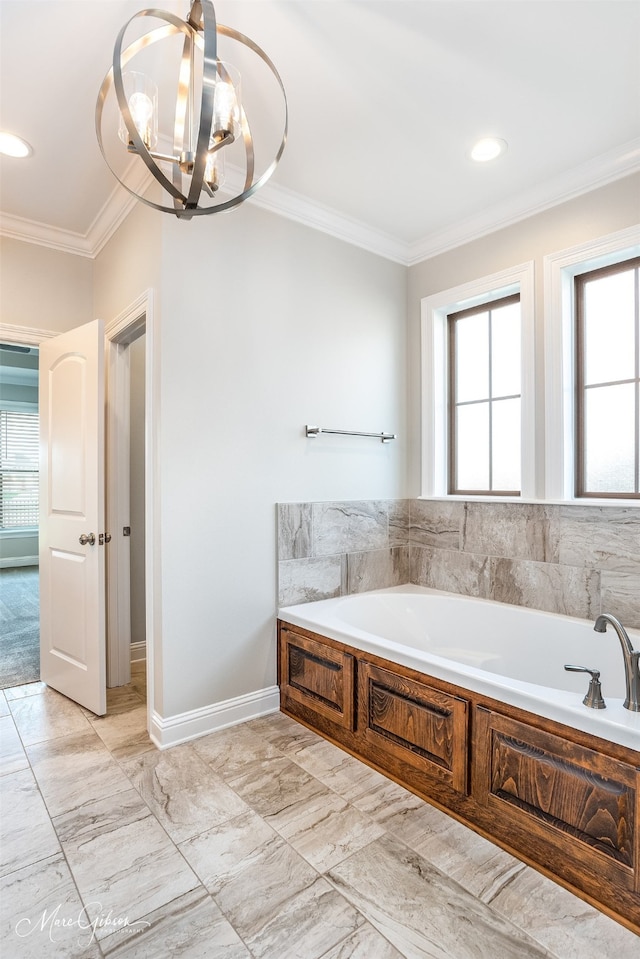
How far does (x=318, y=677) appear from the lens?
252 centimetres

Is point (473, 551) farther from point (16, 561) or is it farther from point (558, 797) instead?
point (16, 561)

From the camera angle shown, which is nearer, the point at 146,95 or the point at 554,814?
the point at 146,95

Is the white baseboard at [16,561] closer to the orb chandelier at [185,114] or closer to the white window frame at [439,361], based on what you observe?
the white window frame at [439,361]

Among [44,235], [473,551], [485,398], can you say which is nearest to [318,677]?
[473,551]

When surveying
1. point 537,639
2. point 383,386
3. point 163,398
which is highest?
point 383,386

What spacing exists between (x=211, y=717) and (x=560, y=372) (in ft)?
8.05

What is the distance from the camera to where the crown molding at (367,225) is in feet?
8.00

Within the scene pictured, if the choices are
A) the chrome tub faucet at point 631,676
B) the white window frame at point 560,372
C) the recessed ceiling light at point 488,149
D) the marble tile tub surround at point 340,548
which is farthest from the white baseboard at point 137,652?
the recessed ceiling light at point 488,149

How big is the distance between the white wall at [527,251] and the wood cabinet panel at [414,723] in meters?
1.37

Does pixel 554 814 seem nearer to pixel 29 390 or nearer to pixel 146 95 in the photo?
pixel 146 95

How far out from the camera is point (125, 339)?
3.03 meters

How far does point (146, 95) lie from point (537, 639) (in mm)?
2678

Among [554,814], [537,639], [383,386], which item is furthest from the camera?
[383,386]

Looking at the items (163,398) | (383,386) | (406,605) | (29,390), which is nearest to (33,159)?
(163,398)
